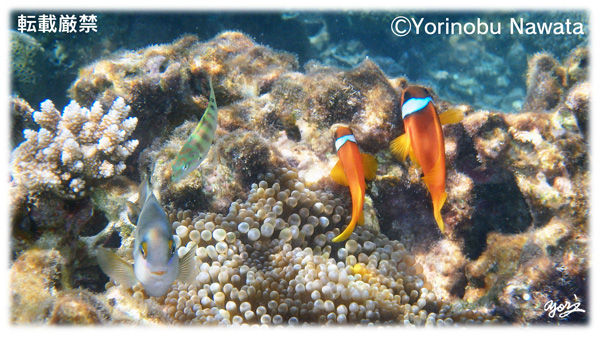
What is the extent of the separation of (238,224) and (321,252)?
742mm

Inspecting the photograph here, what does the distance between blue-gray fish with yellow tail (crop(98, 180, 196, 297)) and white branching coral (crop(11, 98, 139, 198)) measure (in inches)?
70.6

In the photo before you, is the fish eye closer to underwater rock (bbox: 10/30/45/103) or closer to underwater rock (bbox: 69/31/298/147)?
underwater rock (bbox: 69/31/298/147)

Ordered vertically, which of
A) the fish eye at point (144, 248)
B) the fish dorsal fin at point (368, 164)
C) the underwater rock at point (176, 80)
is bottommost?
the fish eye at point (144, 248)

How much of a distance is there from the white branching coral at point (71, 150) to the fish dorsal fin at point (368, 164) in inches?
103

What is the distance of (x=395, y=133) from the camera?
314 cm

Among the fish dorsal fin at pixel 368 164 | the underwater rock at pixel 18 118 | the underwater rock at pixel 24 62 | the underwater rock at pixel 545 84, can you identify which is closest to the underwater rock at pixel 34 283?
the underwater rock at pixel 18 118

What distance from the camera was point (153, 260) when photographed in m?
1.58

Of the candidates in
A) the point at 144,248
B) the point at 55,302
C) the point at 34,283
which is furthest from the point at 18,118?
the point at 144,248

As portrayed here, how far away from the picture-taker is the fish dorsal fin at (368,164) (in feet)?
8.65

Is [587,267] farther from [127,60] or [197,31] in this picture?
[197,31]

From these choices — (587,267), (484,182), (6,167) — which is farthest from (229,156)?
(587,267)

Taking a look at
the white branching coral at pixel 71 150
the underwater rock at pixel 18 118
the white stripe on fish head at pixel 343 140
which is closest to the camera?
→ the white stripe on fish head at pixel 343 140

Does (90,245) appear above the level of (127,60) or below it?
below

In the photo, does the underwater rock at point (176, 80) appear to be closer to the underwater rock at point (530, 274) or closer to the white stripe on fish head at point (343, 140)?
the white stripe on fish head at point (343, 140)
